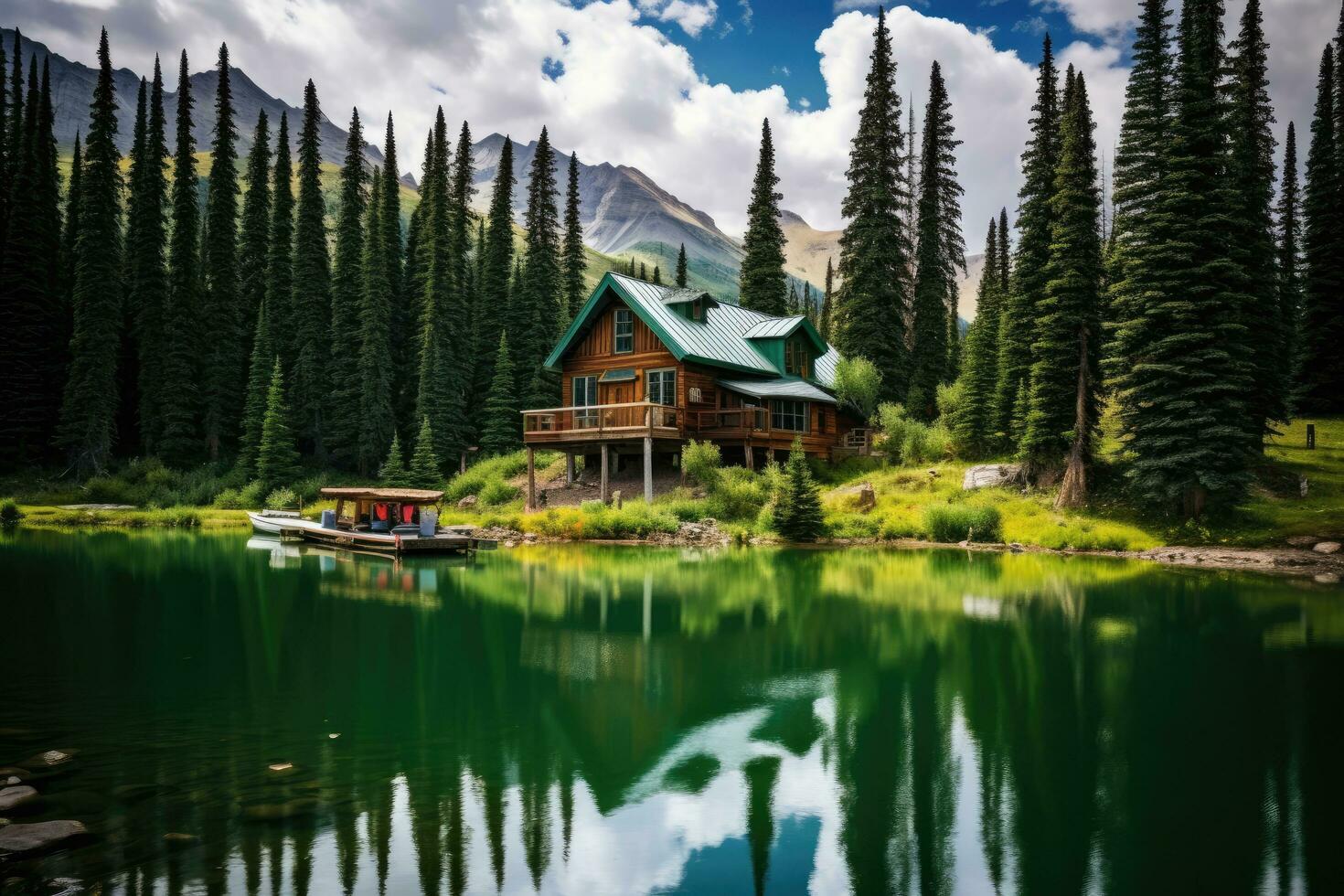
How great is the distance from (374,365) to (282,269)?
1349 cm

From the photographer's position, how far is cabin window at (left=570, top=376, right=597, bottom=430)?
3822 centimetres

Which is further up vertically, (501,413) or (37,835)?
(501,413)

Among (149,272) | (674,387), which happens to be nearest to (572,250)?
(149,272)

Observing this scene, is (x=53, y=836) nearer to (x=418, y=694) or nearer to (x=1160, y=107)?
(x=418, y=694)

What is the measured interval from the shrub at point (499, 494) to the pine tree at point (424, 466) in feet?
19.2

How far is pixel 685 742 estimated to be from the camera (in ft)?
30.6

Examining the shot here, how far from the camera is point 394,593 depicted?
1969 centimetres

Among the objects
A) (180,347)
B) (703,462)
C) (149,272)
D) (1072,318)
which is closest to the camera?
(1072,318)

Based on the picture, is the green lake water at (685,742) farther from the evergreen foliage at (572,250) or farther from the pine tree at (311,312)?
the evergreen foliage at (572,250)

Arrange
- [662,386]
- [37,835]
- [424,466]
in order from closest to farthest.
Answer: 1. [37,835]
2. [662,386]
3. [424,466]

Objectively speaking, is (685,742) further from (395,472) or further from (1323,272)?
(1323,272)

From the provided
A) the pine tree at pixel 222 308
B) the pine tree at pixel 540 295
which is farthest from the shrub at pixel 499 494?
the pine tree at pixel 222 308

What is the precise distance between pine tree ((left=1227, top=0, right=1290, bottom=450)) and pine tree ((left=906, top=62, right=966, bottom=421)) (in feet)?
48.0

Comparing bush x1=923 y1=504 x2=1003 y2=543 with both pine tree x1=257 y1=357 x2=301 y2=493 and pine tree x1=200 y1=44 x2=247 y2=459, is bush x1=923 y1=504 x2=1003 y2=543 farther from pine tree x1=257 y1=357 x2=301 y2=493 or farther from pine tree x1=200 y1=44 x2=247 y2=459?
pine tree x1=200 y1=44 x2=247 y2=459
